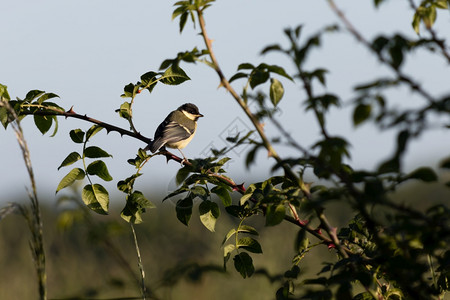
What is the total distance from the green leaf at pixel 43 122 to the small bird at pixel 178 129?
3.18 m

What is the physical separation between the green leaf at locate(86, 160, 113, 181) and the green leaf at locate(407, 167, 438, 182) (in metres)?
1.77

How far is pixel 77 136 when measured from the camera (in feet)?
11.5

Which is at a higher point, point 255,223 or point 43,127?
point 43,127

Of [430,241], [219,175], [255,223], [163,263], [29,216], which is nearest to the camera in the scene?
[430,241]

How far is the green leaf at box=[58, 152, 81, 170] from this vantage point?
3.39 m

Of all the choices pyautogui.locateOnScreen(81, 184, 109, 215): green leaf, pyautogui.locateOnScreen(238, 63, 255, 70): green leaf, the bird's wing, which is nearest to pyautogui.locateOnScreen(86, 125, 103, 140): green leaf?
pyautogui.locateOnScreen(81, 184, 109, 215): green leaf

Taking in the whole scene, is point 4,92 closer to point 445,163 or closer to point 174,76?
point 174,76

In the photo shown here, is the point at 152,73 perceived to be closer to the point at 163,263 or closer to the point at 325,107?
the point at 325,107

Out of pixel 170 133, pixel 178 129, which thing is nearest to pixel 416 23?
pixel 170 133

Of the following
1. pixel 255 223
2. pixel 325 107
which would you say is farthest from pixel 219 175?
pixel 255 223

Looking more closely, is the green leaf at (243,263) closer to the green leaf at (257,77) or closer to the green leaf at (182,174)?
the green leaf at (182,174)

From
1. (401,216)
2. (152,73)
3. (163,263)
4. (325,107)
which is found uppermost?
(152,73)

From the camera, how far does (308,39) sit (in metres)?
2.05

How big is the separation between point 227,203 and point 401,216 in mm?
1328
